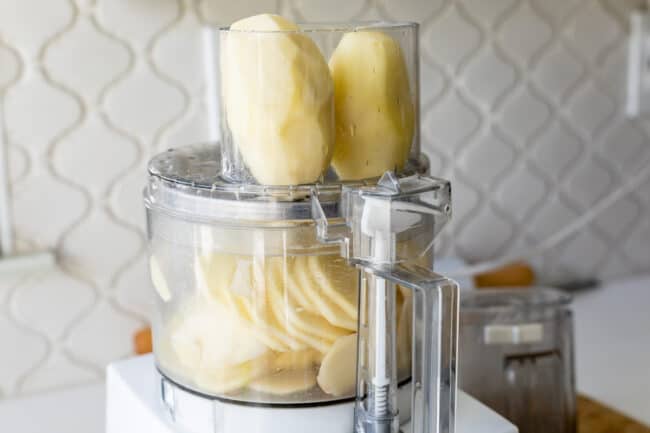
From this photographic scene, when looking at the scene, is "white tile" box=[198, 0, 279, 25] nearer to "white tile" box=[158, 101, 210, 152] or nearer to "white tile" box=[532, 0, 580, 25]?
"white tile" box=[158, 101, 210, 152]

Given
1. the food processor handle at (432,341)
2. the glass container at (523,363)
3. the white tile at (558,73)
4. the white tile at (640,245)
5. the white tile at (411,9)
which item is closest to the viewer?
the food processor handle at (432,341)

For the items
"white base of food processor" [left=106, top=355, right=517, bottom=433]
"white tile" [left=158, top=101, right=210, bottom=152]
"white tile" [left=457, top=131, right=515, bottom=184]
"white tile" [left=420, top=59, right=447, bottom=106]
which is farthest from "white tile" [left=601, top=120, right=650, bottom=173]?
"white base of food processor" [left=106, top=355, right=517, bottom=433]

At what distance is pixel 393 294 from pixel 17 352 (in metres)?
0.47

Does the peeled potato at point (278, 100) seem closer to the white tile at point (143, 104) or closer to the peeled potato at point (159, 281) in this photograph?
the peeled potato at point (159, 281)

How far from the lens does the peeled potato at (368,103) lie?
0.41 m

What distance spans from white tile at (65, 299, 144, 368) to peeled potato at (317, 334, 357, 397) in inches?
15.8

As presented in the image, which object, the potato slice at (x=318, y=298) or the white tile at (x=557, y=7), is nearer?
the potato slice at (x=318, y=298)

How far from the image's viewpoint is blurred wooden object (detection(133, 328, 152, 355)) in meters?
0.75

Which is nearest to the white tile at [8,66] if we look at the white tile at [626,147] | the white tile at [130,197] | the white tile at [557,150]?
the white tile at [130,197]

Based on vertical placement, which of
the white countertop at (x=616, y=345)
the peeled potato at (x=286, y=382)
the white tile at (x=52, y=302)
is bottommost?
the white countertop at (x=616, y=345)

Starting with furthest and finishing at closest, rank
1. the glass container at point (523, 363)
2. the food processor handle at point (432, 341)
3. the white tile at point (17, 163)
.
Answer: the white tile at point (17, 163), the glass container at point (523, 363), the food processor handle at point (432, 341)

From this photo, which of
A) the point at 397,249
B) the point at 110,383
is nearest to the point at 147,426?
the point at 110,383

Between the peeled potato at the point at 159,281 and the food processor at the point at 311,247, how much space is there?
14 millimetres

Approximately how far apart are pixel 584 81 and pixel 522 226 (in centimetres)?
18
